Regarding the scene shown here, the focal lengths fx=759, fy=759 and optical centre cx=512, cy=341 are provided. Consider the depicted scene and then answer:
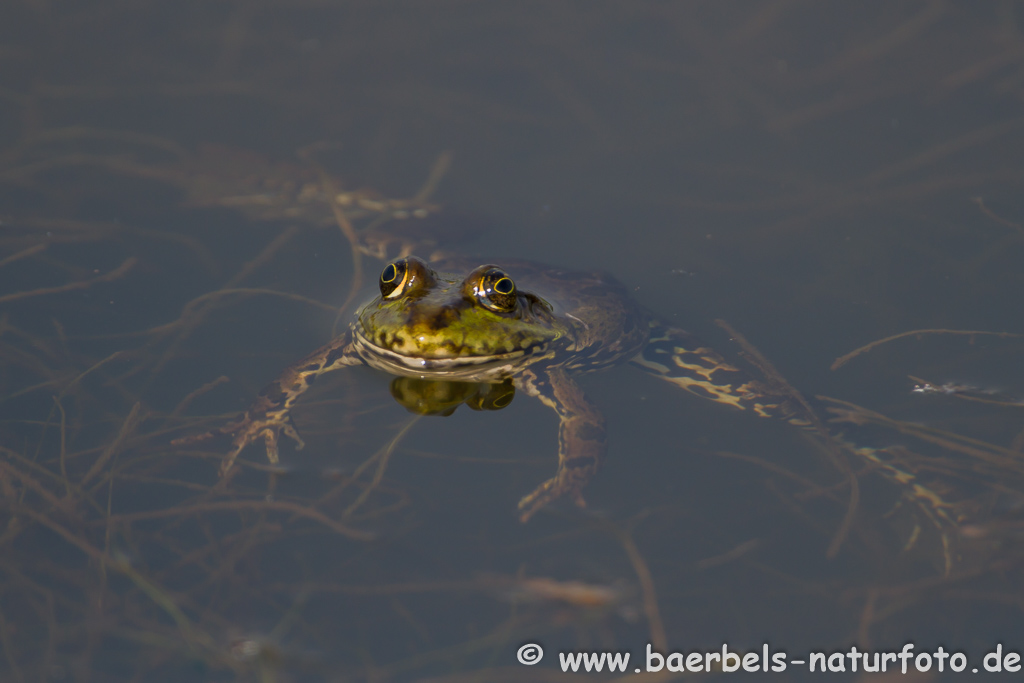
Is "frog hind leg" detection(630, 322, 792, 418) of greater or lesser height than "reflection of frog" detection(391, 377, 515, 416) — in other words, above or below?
above

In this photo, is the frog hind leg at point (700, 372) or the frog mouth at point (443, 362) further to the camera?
the frog hind leg at point (700, 372)

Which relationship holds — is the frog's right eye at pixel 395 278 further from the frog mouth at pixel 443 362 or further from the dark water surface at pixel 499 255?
the dark water surface at pixel 499 255

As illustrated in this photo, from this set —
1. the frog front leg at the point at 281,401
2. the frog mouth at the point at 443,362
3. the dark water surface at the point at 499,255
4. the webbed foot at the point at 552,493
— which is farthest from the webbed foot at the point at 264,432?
the webbed foot at the point at 552,493

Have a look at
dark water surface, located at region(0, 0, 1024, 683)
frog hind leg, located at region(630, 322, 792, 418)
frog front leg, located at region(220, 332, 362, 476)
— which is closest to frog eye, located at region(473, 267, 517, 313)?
dark water surface, located at region(0, 0, 1024, 683)

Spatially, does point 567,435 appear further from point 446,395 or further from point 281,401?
point 281,401

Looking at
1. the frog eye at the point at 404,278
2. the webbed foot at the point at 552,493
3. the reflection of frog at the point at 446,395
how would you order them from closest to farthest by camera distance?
1. the webbed foot at the point at 552,493
2. the frog eye at the point at 404,278
3. the reflection of frog at the point at 446,395

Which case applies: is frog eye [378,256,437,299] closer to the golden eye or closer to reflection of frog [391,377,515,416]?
the golden eye

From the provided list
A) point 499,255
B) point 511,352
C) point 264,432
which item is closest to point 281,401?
point 264,432
